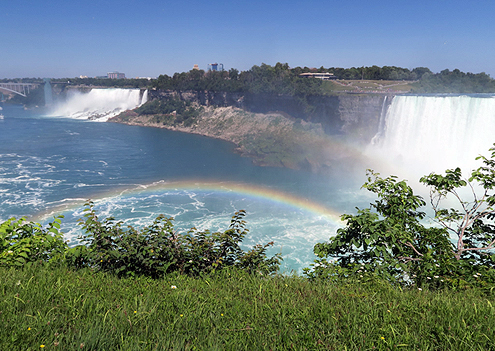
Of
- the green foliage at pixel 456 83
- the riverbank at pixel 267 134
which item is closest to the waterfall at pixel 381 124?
the riverbank at pixel 267 134

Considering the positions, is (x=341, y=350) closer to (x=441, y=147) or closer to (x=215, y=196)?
Answer: (x=215, y=196)

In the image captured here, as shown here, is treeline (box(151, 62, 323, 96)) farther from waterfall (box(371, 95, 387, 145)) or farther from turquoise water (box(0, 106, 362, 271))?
turquoise water (box(0, 106, 362, 271))

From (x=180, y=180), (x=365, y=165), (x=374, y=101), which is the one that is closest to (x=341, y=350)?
(x=180, y=180)

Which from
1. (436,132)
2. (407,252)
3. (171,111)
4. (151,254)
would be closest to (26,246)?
(151,254)

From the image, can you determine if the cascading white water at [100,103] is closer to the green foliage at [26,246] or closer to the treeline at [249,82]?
the treeline at [249,82]

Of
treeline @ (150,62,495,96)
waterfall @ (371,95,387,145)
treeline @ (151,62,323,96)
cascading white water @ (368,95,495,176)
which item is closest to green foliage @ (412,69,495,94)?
treeline @ (150,62,495,96)

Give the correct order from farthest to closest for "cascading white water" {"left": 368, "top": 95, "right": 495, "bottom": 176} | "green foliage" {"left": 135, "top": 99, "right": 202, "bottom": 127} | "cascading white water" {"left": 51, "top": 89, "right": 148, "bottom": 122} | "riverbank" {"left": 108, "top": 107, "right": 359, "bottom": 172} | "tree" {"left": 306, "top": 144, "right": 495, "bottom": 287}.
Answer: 1. "cascading white water" {"left": 51, "top": 89, "right": 148, "bottom": 122}
2. "green foliage" {"left": 135, "top": 99, "right": 202, "bottom": 127}
3. "riverbank" {"left": 108, "top": 107, "right": 359, "bottom": 172}
4. "cascading white water" {"left": 368, "top": 95, "right": 495, "bottom": 176}
5. "tree" {"left": 306, "top": 144, "right": 495, "bottom": 287}

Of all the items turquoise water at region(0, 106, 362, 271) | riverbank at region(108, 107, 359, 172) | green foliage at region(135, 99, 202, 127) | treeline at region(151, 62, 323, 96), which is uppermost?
treeline at region(151, 62, 323, 96)
